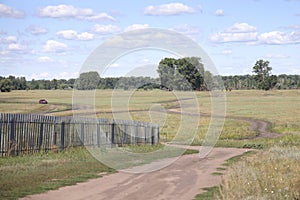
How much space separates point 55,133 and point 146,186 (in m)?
10.8

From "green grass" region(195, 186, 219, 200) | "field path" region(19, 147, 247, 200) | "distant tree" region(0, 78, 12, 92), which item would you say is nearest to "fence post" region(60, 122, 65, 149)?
"field path" region(19, 147, 247, 200)

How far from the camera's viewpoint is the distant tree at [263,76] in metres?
190

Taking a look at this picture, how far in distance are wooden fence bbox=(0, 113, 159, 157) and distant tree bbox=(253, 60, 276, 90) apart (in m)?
159

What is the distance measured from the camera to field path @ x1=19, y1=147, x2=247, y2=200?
551 inches

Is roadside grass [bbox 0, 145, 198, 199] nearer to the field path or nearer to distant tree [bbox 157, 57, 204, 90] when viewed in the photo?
the field path

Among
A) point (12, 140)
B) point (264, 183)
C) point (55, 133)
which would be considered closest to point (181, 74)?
point (55, 133)

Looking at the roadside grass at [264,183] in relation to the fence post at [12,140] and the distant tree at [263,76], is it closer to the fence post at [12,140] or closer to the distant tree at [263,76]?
the fence post at [12,140]

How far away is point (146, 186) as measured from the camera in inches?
630

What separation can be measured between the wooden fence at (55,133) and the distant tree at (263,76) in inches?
6251

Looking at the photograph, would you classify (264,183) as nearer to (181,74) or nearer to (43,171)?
(43,171)

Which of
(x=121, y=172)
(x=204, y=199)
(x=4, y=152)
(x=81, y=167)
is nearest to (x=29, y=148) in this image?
(x=4, y=152)

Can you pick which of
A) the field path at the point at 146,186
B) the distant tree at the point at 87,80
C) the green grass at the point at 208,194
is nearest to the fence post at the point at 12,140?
the distant tree at the point at 87,80

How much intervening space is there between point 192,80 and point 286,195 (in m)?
22.1

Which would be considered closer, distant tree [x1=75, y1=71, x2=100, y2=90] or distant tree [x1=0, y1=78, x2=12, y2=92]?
distant tree [x1=75, y1=71, x2=100, y2=90]
